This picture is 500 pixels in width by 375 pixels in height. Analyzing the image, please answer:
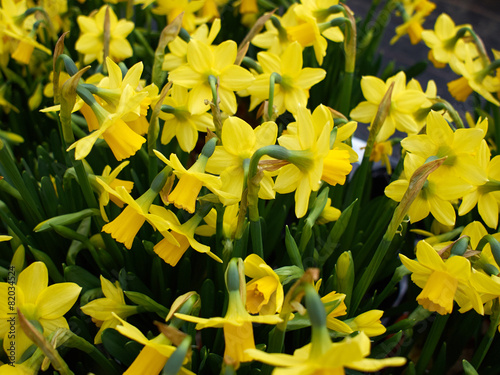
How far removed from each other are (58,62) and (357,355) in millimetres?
708

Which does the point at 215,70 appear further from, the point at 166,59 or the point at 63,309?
the point at 63,309

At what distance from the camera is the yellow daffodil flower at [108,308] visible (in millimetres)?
852

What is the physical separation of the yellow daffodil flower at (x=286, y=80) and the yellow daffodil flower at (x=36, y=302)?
0.57 meters

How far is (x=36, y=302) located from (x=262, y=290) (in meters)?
0.37

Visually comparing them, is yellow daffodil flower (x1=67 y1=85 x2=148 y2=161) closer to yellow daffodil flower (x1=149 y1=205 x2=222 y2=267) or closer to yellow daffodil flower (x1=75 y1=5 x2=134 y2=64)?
yellow daffodil flower (x1=149 y1=205 x2=222 y2=267)

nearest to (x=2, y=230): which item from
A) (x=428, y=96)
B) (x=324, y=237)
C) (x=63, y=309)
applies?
(x=63, y=309)

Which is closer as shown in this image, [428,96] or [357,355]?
[357,355]

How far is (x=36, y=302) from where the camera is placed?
0.75 meters

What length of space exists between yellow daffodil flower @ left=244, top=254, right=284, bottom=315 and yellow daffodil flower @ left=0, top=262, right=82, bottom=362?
0.29m

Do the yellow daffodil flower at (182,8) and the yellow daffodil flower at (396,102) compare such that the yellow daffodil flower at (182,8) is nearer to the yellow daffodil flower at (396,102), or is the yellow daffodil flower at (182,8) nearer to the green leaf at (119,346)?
the yellow daffodil flower at (396,102)

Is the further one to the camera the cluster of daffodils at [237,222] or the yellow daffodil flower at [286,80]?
the yellow daffodil flower at [286,80]

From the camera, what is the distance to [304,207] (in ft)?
2.38

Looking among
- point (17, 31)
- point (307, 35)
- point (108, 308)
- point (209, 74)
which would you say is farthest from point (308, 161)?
point (17, 31)

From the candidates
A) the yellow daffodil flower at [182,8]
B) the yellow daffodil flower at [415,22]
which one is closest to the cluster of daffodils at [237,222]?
the yellow daffodil flower at [182,8]
